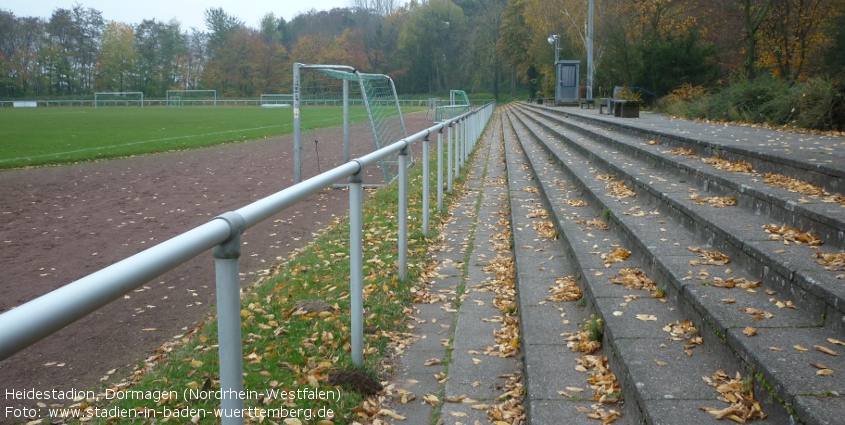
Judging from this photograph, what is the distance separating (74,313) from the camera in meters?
1.32

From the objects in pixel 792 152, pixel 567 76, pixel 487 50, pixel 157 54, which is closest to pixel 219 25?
pixel 157 54

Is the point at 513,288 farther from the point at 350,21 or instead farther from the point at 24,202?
the point at 350,21

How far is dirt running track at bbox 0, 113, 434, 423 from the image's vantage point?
4566 millimetres

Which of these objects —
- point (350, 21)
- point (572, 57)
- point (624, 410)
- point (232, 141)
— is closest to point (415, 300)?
point (624, 410)

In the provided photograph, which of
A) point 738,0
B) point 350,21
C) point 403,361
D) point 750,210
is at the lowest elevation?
point 403,361

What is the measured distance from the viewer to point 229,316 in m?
2.11

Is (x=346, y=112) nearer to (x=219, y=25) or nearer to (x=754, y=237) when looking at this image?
(x=754, y=237)

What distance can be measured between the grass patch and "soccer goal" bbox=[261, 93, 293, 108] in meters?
66.3

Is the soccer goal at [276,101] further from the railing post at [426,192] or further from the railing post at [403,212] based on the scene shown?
the railing post at [403,212]

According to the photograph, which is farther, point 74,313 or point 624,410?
point 624,410

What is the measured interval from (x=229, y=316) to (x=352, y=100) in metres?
12.2

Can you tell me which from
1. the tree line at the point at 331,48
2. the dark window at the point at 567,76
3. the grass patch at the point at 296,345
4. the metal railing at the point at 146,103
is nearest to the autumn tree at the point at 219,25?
the tree line at the point at 331,48

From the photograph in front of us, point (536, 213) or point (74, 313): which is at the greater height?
point (74, 313)

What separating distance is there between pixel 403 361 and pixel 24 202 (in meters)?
9.24
